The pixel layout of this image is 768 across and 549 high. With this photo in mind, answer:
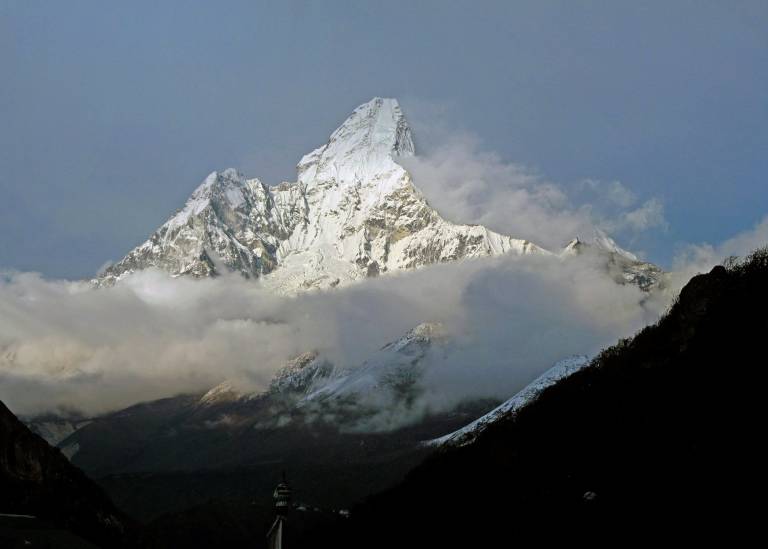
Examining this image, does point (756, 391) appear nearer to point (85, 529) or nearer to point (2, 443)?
point (2, 443)

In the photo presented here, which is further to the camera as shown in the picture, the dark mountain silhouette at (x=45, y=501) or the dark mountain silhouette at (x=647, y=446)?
the dark mountain silhouette at (x=647, y=446)

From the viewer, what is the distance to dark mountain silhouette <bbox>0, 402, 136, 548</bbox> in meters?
38.8

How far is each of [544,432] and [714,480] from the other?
4598 cm

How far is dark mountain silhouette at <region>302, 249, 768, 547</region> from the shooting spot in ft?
129

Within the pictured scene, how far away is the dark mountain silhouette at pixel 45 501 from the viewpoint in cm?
3884

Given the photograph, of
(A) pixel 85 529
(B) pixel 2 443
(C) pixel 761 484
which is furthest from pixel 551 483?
(A) pixel 85 529

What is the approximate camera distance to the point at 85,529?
344ft

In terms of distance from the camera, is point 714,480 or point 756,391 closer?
point 714,480

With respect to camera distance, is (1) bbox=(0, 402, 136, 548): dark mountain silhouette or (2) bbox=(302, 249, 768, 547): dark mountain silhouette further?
(2) bbox=(302, 249, 768, 547): dark mountain silhouette

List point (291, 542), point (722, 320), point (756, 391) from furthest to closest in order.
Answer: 1. point (291, 542)
2. point (722, 320)
3. point (756, 391)

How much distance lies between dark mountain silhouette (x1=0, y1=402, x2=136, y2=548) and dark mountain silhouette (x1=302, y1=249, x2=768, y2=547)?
106 ft

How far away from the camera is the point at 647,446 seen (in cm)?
5200

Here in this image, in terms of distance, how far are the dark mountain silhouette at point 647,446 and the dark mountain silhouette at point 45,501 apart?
→ 32321mm

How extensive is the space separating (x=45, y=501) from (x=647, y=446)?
235 ft
